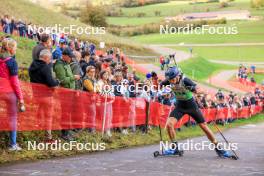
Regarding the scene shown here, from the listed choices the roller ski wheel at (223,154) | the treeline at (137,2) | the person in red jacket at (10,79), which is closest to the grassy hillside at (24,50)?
the roller ski wheel at (223,154)

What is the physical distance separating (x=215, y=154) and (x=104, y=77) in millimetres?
3520

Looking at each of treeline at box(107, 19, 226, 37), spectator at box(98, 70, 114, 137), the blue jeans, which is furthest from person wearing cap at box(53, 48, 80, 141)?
treeline at box(107, 19, 226, 37)

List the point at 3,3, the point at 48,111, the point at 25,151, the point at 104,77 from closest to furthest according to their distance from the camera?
the point at 25,151 → the point at 48,111 → the point at 104,77 → the point at 3,3

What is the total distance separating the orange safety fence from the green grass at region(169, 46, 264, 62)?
67903 mm

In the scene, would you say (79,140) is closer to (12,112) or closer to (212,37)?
(12,112)

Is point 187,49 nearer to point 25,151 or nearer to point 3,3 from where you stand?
point 3,3

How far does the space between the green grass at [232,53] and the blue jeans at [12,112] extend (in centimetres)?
7361

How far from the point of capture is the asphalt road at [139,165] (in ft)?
31.9

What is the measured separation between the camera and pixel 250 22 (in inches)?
4547

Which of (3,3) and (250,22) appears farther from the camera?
(250,22)

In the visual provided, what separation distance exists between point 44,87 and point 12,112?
1.27 meters

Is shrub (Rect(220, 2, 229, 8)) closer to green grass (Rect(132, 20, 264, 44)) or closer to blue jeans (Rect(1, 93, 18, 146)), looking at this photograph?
green grass (Rect(132, 20, 264, 44))

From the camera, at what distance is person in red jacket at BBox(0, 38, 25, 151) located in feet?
35.6

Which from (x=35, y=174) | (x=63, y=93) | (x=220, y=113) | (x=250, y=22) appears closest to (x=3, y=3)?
(x=220, y=113)
